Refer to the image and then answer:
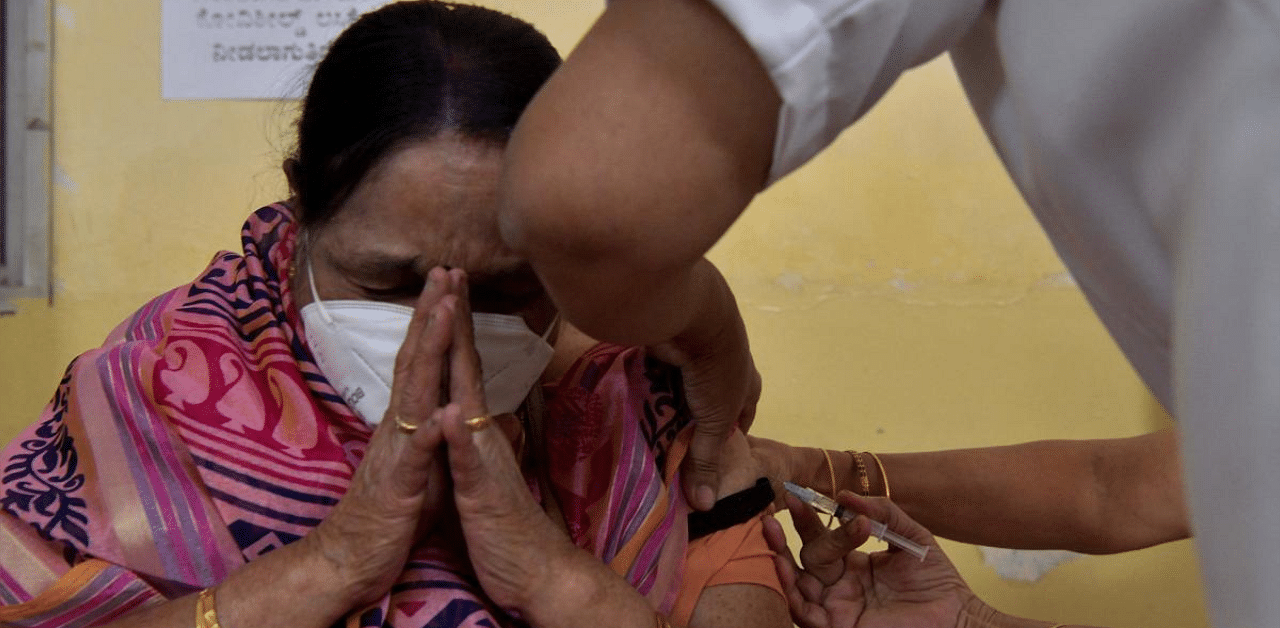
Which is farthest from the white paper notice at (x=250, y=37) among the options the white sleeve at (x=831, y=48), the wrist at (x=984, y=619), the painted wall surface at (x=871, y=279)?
the white sleeve at (x=831, y=48)

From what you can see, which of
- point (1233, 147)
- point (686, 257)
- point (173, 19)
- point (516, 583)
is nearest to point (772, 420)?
point (516, 583)

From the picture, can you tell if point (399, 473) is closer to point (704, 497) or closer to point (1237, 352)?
point (704, 497)

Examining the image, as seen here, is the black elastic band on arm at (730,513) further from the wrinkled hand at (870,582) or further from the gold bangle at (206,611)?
the gold bangle at (206,611)

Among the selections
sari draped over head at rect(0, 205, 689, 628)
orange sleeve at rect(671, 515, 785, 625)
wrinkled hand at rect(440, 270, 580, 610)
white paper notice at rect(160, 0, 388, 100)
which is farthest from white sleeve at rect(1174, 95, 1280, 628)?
white paper notice at rect(160, 0, 388, 100)

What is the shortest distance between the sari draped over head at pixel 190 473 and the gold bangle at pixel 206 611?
77mm

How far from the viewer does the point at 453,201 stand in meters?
1.18

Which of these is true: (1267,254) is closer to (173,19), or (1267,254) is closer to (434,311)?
(434,311)

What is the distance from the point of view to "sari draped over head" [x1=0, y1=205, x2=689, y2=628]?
1.16m

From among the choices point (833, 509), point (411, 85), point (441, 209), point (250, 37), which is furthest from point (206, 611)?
point (250, 37)

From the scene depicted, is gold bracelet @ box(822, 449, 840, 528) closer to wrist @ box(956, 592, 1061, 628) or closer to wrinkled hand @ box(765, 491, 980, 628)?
Result: wrinkled hand @ box(765, 491, 980, 628)

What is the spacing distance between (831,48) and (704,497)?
977mm

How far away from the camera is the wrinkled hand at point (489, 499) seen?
1.09 metres

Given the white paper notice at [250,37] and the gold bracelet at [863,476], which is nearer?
the gold bracelet at [863,476]

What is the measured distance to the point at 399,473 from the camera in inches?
43.1
